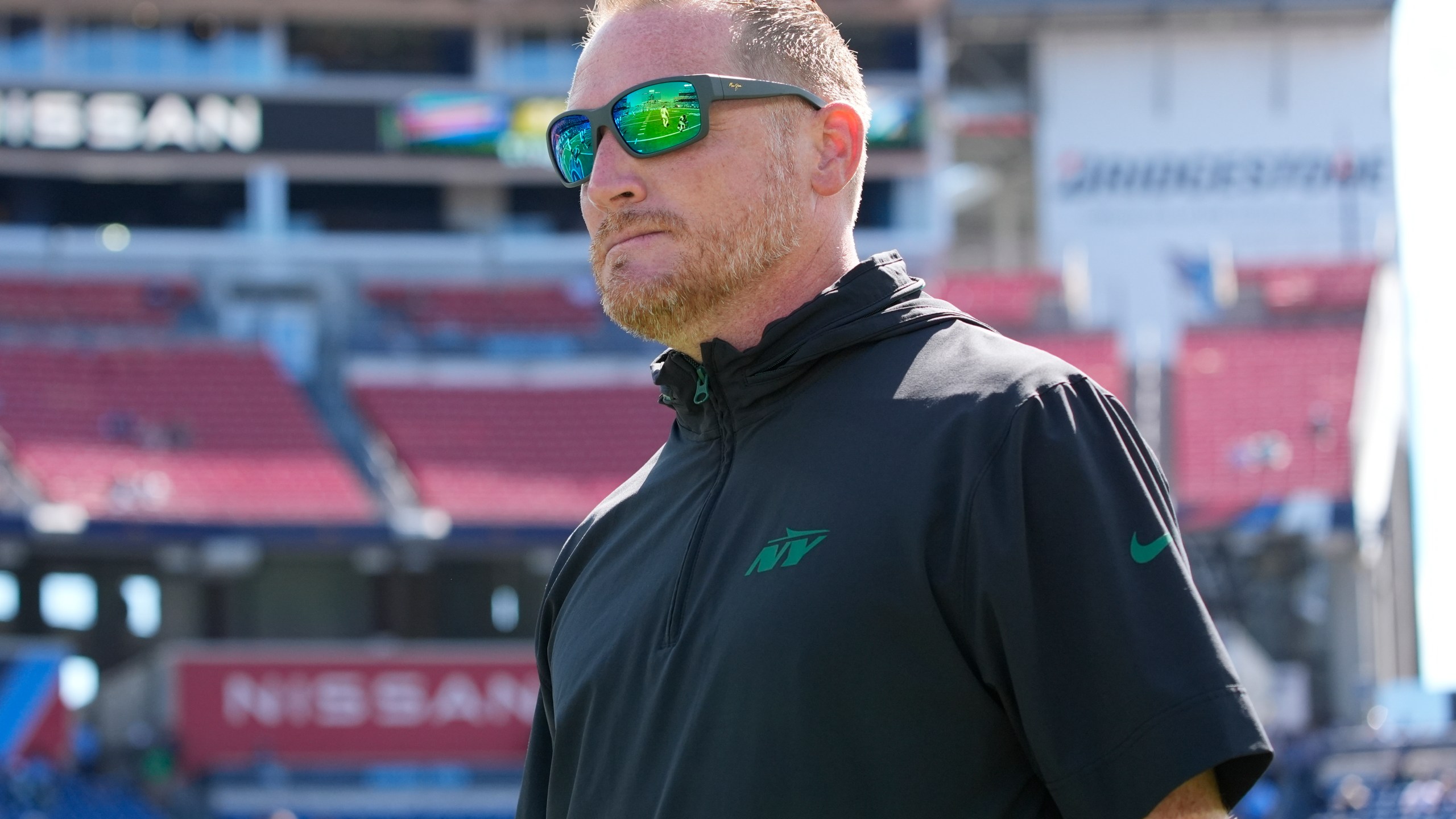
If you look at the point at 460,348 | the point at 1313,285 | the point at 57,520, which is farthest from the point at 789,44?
the point at 1313,285

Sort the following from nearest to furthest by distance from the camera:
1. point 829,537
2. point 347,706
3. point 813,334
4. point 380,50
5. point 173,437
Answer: point 829,537 < point 813,334 < point 347,706 < point 173,437 < point 380,50

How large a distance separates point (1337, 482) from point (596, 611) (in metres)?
21.3

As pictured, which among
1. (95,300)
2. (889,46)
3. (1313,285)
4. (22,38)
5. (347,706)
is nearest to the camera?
(347,706)

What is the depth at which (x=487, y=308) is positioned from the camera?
2480cm

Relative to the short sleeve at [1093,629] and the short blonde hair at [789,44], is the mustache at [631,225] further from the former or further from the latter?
the short sleeve at [1093,629]

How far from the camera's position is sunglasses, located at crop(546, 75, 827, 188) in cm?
177

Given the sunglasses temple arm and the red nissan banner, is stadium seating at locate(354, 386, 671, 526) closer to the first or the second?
the red nissan banner

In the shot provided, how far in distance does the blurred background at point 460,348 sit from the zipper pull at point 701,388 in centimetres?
1543

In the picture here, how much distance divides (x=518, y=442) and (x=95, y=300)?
7395 millimetres

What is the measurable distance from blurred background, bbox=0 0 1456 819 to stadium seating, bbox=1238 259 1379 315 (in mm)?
80

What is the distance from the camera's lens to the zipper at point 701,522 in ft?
5.46

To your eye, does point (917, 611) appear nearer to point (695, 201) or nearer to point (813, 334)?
point (813, 334)

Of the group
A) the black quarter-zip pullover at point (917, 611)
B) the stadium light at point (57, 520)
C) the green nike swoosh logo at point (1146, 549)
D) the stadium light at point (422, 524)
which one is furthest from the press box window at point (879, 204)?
the green nike swoosh logo at point (1146, 549)

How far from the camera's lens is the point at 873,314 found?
1.69m
